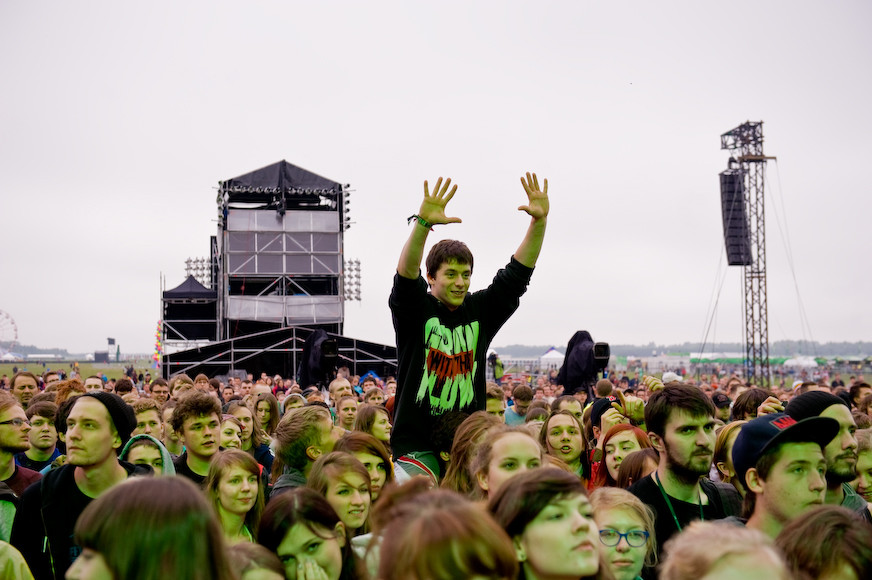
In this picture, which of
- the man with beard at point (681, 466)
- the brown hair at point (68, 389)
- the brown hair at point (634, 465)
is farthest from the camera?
the brown hair at point (68, 389)

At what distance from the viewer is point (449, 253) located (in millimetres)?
4312

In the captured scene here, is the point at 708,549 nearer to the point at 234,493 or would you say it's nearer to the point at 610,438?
the point at 234,493

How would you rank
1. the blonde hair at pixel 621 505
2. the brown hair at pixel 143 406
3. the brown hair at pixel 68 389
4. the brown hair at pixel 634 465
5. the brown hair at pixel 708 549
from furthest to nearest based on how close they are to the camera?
the brown hair at pixel 68 389 → the brown hair at pixel 143 406 → the brown hair at pixel 634 465 → the blonde hair at pixel 621 505 → the brown hair at pixel 708 549

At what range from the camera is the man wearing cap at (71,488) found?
154 inches

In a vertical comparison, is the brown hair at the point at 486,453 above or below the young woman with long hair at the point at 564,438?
above

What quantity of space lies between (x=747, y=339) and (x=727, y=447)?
30.5m

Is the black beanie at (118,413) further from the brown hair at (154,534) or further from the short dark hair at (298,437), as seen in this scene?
the brown hair at (154,534)

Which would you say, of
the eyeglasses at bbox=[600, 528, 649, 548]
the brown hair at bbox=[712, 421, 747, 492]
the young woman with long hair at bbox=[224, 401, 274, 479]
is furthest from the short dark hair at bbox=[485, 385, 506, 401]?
the eyeglasses at bbox=[600, 528, 649, 548]

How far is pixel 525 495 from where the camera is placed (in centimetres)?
239

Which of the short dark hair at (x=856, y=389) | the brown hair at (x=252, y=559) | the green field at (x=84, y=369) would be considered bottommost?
the green field at (x=84, y=369)

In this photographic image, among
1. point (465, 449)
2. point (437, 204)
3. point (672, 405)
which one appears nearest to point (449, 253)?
point (437, 204)

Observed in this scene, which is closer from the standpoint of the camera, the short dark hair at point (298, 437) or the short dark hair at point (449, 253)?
the short dark hair at point (449, 253)

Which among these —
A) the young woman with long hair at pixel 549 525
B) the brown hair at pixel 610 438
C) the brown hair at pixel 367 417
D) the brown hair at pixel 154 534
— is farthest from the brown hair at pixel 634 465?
the brown hair at pixel 154 534

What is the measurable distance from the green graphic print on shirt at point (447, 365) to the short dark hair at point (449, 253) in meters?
0.33
